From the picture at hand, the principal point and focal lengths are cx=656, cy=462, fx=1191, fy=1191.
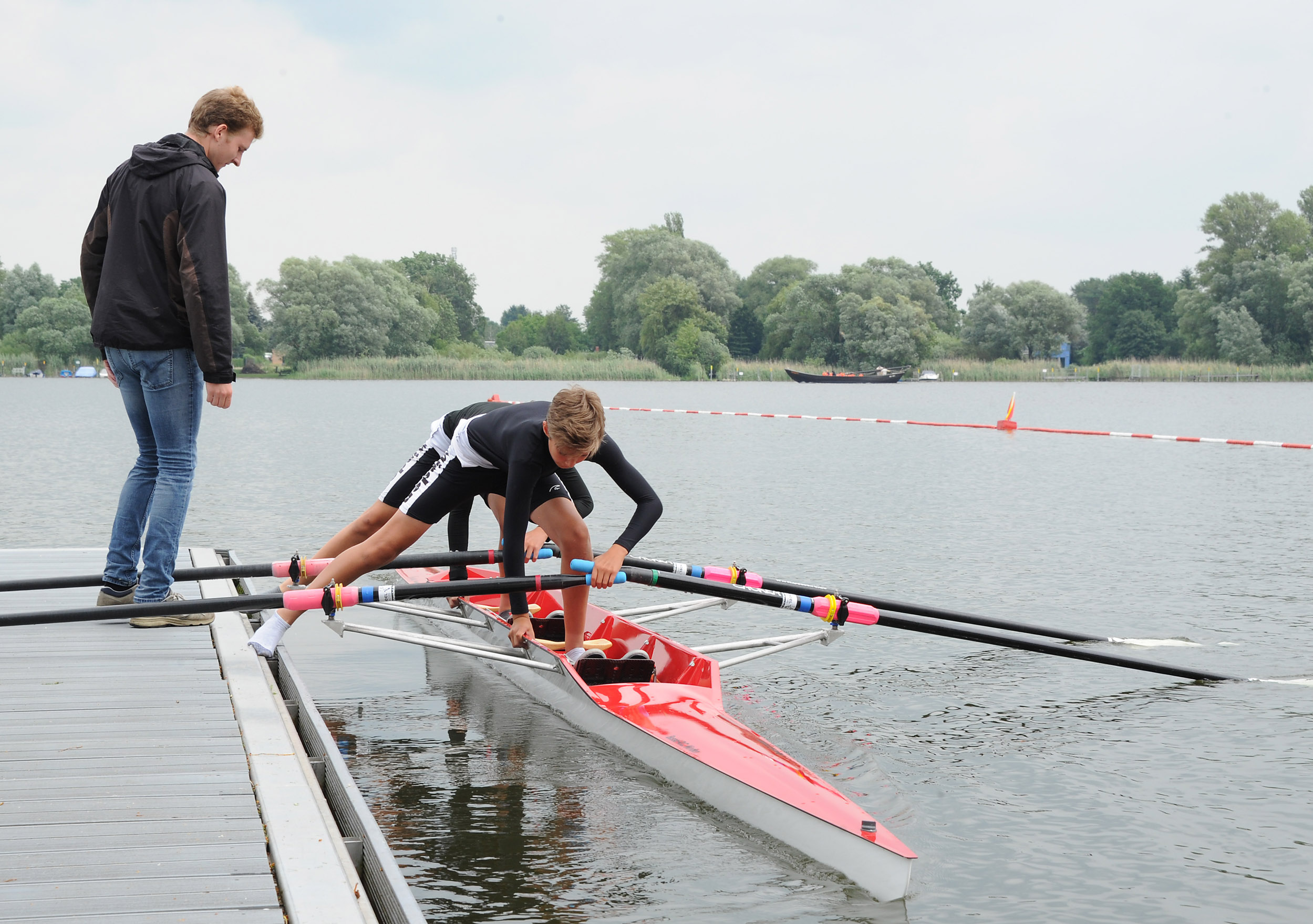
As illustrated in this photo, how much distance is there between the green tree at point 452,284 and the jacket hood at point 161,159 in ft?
420

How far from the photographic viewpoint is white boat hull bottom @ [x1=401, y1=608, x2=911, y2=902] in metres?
4.82

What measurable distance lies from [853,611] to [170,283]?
408cm

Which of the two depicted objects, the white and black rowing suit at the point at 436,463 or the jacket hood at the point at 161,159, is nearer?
the jacket hood at the point at 161,159

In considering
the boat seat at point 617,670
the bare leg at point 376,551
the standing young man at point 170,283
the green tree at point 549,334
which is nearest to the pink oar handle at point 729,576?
the boat seat at point 617,670

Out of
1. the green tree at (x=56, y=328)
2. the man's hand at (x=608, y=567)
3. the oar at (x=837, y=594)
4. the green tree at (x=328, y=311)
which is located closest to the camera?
the man's hand at (x=608, y=567)

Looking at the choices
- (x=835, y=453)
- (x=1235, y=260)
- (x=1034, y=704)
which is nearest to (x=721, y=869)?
(x=1034, y=704)

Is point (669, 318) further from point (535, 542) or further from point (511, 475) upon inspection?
point (511, 475)

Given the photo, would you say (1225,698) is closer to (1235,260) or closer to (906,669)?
(906,669)

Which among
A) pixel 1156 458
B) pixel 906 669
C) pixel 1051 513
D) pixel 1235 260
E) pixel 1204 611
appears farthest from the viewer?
pixel 1235 260

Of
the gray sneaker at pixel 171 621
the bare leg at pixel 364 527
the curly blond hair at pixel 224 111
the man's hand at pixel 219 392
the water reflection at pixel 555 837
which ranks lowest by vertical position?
the water reflection at pixel 555 837

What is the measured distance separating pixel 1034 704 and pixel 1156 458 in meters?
Result: 20.4

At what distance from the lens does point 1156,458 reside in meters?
26.5

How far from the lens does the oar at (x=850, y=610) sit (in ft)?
21.4

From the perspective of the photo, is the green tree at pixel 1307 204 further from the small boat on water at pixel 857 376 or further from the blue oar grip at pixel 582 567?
the blue oar grip at pixel 582 567
